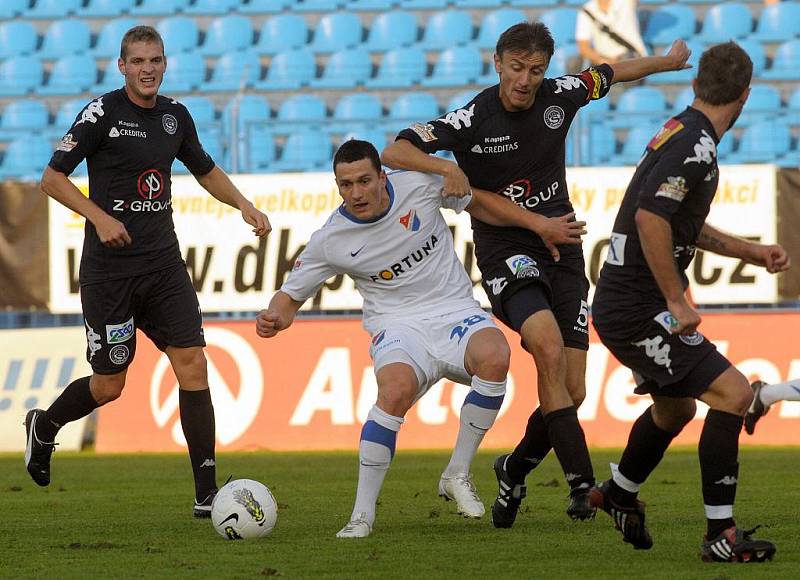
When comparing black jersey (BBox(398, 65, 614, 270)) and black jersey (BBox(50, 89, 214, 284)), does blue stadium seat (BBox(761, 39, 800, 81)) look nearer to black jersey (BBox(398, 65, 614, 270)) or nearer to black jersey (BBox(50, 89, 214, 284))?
black jersey (BBox(398, 65, 614, 270))

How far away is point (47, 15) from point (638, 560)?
1647 centimetres

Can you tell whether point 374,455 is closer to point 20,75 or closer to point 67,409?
point 67,409

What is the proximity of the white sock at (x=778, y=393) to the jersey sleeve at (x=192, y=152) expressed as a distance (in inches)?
123

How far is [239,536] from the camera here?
20.8 ft

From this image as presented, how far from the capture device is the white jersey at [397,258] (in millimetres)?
6527

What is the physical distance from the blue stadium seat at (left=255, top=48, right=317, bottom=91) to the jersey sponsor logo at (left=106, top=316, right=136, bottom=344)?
34.8 ft

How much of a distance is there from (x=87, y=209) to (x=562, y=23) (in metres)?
12.2

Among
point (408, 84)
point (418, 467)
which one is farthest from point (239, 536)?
point (408, 84)

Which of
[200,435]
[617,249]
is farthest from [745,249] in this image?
[200,435]

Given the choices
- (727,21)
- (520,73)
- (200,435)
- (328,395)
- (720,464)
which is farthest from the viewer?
(727,21)

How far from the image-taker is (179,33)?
1919 cm

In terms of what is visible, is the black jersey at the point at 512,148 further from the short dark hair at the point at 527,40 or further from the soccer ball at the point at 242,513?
the soccer ball at the point at 242,513

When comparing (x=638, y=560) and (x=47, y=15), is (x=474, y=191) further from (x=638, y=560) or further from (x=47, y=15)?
(x=47, y=15)

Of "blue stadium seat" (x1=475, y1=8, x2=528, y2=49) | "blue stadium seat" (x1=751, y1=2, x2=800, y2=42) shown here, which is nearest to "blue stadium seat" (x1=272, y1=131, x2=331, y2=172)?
"blue stadium seat" (x1=475, y1=8, x2=528, y2=49)
